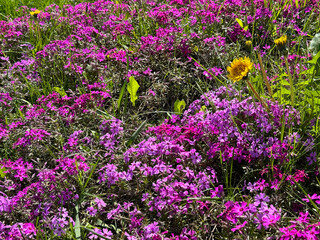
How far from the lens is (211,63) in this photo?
3.20 m

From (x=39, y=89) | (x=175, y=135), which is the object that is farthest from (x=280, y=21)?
(x=39, y=89)

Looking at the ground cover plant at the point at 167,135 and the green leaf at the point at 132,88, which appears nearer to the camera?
the ground cover plant at the point at 167,135

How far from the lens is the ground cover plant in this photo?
2.01 metres

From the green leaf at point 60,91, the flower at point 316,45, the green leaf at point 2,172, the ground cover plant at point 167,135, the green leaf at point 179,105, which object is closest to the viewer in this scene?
the ground cover plant at point 167,135

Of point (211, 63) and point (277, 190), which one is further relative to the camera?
point (211, 63)

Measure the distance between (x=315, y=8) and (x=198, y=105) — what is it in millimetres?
A: 1839

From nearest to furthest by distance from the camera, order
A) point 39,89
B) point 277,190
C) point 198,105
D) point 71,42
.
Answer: point 277,190 < point 198,105 < point 39,89 < point 71,42

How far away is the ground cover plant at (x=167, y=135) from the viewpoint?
2.01m

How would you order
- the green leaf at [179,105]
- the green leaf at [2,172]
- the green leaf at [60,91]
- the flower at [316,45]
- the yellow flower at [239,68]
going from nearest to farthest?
the yellow flower at [239,68], the green leaf at [2,172], the flower at [316,45], the green leaf at [179,105], the green leaf at [60,91]

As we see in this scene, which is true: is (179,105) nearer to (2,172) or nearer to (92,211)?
(92,211)

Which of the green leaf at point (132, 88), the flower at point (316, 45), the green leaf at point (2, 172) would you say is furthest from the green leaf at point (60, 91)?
the flower at point (316, 45)

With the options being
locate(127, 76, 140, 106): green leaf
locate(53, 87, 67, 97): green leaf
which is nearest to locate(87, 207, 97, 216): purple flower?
locate(127, 76, 140, 106): green leaf

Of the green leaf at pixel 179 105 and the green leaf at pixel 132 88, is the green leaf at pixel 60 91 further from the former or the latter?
the green leaf at pixel 179 105

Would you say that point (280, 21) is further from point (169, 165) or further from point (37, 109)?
point (37, 109)
